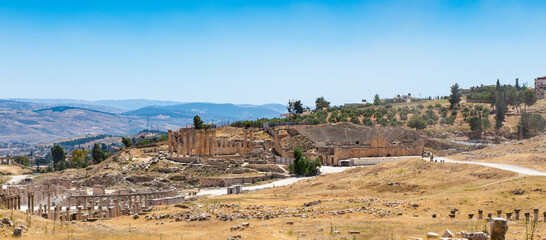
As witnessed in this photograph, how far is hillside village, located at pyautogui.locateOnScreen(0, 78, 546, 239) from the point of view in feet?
88.2

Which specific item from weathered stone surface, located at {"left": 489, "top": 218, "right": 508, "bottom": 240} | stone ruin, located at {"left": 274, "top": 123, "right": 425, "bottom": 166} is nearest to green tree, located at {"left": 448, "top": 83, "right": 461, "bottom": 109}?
stone ruin, located at {"left": 274, "top": 123, "right": 425, "bottom": 166}

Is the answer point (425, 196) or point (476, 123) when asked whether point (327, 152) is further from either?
point (425, 196)

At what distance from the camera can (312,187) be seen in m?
53.2

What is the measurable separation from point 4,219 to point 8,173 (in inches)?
3170

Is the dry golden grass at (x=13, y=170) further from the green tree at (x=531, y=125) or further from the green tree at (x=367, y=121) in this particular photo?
the green tree at (x=531, y=125)

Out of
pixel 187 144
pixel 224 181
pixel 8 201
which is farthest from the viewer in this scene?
pixel 187 144

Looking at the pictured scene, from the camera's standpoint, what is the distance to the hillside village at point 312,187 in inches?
1058

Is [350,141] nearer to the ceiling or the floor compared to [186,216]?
nearer to the ceiling

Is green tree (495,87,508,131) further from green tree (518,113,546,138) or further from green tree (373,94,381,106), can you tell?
green tree (373,94,381,106)

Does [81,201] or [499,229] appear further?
[81,201]

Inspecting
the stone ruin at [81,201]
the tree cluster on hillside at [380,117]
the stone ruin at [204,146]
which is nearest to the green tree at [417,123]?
the tree cluster on hillside at [380,117]

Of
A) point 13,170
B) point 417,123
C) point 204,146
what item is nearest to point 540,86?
point 417,123

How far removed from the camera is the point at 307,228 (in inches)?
1094

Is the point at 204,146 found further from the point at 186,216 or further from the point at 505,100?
the point at 505,100
